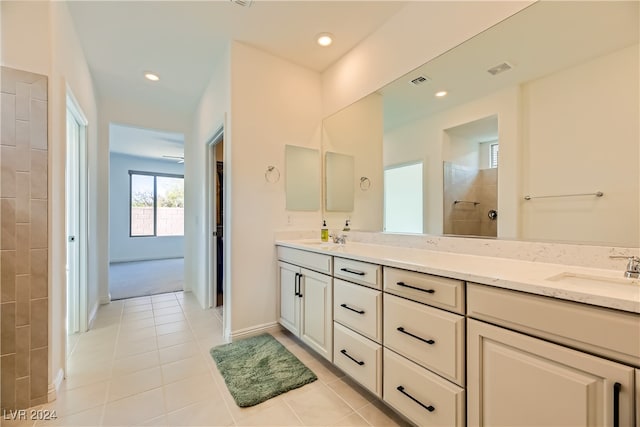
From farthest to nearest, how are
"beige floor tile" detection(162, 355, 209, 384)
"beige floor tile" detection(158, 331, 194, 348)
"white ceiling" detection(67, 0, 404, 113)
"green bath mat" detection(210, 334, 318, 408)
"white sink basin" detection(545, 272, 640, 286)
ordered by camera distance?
"beige floor tile" detection(158, 331, 194, 348) → "white ceiling" detection(67, 0, 404, 113) → "beige floor tile" detection(162, 355, 209, 384) → "green bath mat" detection(210, 334, 318, 408) → "white sink basin" detection(545, 272, 640, 286)

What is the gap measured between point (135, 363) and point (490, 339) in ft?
7.80

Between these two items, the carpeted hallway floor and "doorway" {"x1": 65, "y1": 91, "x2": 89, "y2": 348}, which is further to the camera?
the carpeted hallway floor

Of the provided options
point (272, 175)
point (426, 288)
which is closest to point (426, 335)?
point (426, 288)

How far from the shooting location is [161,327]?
270cm

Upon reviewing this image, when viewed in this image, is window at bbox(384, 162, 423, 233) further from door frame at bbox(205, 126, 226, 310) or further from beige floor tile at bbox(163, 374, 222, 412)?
door frame at bbox(205, 126, 226, 310)

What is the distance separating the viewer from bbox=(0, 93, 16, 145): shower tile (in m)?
1.48

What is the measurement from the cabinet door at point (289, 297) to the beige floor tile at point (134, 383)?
3.26ft

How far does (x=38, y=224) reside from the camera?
1549 millimetres

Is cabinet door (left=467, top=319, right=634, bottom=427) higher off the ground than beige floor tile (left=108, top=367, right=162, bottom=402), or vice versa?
cabinet door (left=467, top=319, right=634, bottom=427)

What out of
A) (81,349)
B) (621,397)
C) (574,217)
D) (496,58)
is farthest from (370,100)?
(81,349)

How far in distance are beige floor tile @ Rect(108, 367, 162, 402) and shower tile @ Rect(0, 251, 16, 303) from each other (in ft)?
2.61

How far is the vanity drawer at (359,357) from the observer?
149 cm

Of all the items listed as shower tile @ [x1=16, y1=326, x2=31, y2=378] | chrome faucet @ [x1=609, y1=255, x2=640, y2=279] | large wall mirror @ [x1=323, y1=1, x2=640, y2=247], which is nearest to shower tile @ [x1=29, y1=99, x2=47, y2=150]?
shower tile @ [x1=16, y1=326, x2=31, y2=378]

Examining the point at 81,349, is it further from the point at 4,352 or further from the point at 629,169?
the point at 629,169
